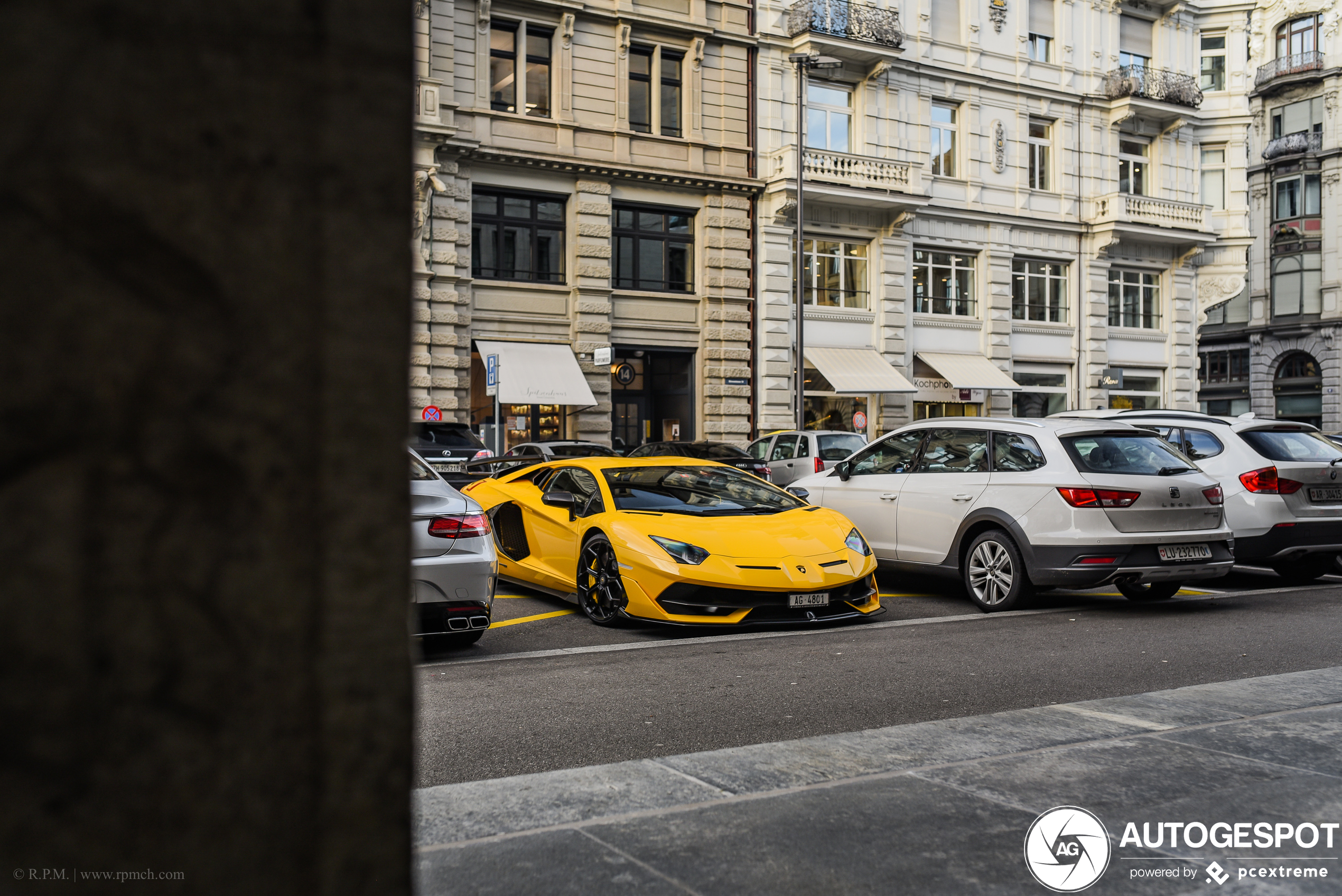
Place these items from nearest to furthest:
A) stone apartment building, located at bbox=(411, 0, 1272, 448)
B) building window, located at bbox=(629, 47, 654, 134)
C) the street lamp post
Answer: stone apartment building, located at bbox=(411, 0, 1272, 448), the street lamp post, building window, located at bbox=(629, 47, 654, 134)

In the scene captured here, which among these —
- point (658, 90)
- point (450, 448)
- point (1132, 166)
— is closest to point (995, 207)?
point (1132, 166)

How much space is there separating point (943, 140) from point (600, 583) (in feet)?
86.7

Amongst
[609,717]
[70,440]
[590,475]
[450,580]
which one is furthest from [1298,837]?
[590,475]

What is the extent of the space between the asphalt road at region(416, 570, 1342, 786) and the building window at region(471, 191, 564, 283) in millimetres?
16944

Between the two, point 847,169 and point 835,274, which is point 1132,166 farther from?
point 835,274

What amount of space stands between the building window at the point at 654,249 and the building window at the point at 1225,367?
3577 centimetres

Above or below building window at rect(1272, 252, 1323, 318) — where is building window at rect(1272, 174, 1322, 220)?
above

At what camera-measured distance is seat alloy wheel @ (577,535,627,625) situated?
26.9ft

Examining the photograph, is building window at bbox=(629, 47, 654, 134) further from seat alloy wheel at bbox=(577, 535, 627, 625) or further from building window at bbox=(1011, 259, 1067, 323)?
seat alloy wheel at bbox=(577, 535, 627, 625)

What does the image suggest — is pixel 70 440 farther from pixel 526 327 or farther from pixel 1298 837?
pixel 526 327

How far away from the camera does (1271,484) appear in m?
10.7

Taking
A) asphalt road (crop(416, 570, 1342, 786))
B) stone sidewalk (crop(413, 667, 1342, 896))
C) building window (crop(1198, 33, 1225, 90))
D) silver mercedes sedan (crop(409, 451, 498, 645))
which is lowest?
asphalt road (crop(416, 570, 1342, 786))

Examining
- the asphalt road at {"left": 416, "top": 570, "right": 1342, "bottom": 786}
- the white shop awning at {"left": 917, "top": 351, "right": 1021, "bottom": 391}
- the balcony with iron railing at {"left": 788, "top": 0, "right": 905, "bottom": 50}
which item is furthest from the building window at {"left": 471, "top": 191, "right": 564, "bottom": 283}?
the asphalt road at {"left": 416, "top": 570, "right": 1342, "bottom": 786}

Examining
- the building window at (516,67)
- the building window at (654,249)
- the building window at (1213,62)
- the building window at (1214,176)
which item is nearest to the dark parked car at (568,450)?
the building window at (654,249)
